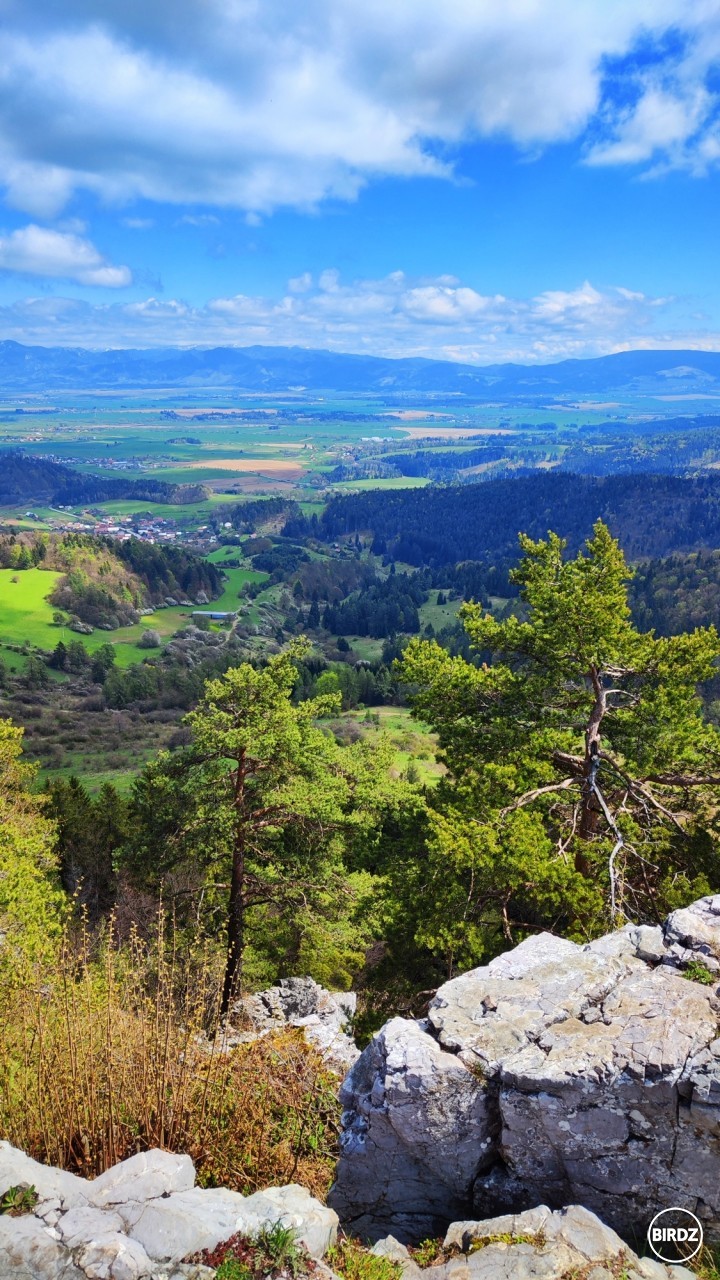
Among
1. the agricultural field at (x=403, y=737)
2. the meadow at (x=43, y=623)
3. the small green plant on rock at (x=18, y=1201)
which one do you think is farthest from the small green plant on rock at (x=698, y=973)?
the meadow at (x=43, y=623)

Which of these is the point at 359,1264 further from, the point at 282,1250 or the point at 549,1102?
the point at 549,1102

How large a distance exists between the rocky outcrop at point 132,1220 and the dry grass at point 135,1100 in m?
0.63

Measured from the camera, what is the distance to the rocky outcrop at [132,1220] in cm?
→ 464

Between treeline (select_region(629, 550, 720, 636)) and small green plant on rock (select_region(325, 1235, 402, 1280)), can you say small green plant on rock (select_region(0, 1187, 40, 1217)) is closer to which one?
small green plant on rock (select_region(325, 1235, 402, 1280))

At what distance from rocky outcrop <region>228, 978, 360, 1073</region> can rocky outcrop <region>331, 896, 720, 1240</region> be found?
361 centimetres

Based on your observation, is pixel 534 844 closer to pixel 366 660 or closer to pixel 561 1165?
pixel 561 1165

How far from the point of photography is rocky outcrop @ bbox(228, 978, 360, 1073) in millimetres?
10742

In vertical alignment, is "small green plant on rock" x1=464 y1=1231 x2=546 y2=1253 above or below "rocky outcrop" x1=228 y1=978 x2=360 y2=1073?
above

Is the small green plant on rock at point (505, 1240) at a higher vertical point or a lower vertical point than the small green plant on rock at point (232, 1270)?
lower

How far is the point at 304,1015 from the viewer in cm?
1308

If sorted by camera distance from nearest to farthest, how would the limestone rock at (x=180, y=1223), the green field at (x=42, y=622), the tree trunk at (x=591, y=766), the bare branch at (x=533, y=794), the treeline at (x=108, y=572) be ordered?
1. the limestone rock at (x=180, y=1223)
2. the bare branch at (x=533, y=794)
3. the tree trunk at (x=591, y=766)
4. the green field at (x=42, y=622)
5. the treeline at (x=108, y=572)

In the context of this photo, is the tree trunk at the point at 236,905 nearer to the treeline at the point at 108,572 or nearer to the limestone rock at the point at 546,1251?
the limestone rock at the point at 546,1251

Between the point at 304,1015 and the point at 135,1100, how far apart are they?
7.43 m

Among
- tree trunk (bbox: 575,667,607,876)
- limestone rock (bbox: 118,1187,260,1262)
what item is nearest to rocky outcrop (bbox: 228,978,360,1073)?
limestone rock (bbox: 118,1187,260,1262)
